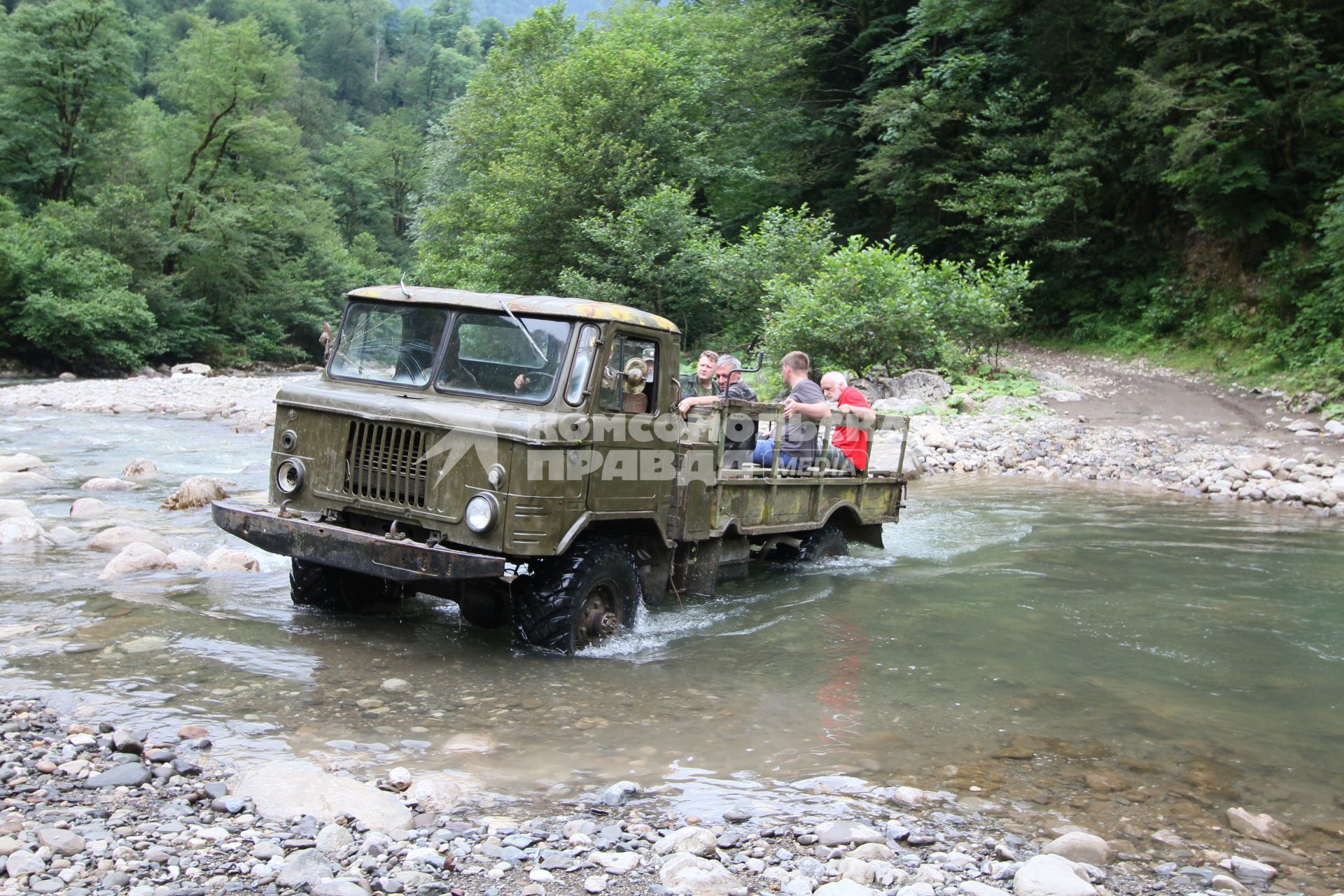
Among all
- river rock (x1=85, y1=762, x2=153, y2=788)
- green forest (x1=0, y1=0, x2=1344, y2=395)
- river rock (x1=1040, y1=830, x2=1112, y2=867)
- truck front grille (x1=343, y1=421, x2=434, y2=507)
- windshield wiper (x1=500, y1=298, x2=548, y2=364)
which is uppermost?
green forest (x1=0, y1=0, x2=1344, y2=395)

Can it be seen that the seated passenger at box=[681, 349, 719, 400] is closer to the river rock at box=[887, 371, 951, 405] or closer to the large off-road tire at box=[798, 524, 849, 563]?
the large off-road tire at box=[798, 524, 849, 563]

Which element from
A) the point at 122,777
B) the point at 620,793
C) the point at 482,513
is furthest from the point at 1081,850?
the point at 122,777

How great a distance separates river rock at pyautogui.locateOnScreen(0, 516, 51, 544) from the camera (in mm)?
9789

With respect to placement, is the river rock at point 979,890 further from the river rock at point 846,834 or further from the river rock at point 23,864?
the river rock at point 23,864

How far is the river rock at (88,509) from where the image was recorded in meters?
11.5

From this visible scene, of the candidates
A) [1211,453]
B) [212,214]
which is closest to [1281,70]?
[1211,453]

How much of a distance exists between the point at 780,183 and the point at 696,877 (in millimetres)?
35545

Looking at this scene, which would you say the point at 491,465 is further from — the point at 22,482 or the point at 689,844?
the point at 22,482

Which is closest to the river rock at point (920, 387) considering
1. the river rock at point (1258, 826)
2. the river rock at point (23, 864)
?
the river rock at point (1258, 826)

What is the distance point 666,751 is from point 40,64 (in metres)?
46.7

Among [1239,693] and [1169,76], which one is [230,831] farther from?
[1169,76]

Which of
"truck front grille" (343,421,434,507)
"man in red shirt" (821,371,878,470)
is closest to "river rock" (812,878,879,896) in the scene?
"truck front grille" (343,421,434,507)

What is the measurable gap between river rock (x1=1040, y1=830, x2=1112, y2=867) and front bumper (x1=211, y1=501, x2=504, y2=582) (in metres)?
3.25

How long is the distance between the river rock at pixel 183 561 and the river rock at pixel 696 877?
21.1 ft
